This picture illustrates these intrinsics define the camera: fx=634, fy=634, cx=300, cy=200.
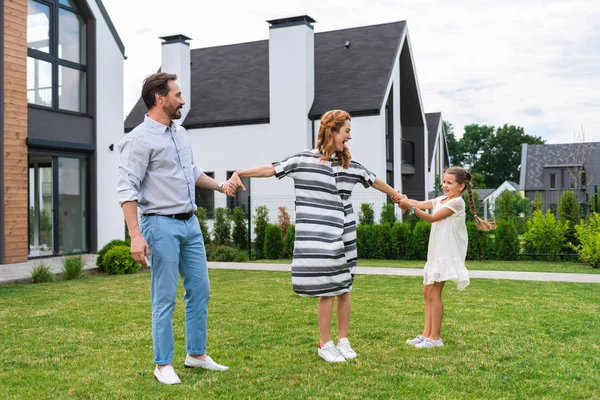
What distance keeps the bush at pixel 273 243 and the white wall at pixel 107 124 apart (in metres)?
3.80

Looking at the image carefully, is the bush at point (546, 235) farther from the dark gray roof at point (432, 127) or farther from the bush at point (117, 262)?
the dark gray roof at point (432, 127)

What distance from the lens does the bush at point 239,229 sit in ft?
62.3

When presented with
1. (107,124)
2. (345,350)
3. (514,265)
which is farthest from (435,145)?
(345,350)

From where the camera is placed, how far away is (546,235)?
15336mm

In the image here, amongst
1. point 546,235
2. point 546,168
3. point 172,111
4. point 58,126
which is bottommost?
point 546,235

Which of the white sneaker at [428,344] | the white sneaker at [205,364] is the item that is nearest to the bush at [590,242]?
the white sneaker at [428,344]

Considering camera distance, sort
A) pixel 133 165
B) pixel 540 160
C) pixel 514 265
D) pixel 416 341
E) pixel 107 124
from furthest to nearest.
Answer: pixel 540 160 → pixel 107 124 → pixel 514 265 → pixel 416 341 → pixel 133 165

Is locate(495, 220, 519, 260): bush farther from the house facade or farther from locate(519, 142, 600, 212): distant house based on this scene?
locate(519, 142, 600, 212): distant house

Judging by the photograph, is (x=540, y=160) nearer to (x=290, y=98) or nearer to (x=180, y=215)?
(x=290, y=98)

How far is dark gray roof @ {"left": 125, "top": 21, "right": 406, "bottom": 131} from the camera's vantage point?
838 inches

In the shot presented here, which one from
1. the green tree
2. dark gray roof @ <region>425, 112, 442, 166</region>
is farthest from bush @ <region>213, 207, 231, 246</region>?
the green tree

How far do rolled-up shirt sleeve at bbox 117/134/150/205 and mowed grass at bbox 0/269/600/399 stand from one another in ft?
4.51

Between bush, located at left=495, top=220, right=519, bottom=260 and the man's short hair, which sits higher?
the man's short hair

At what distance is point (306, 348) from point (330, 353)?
0.55 meters
